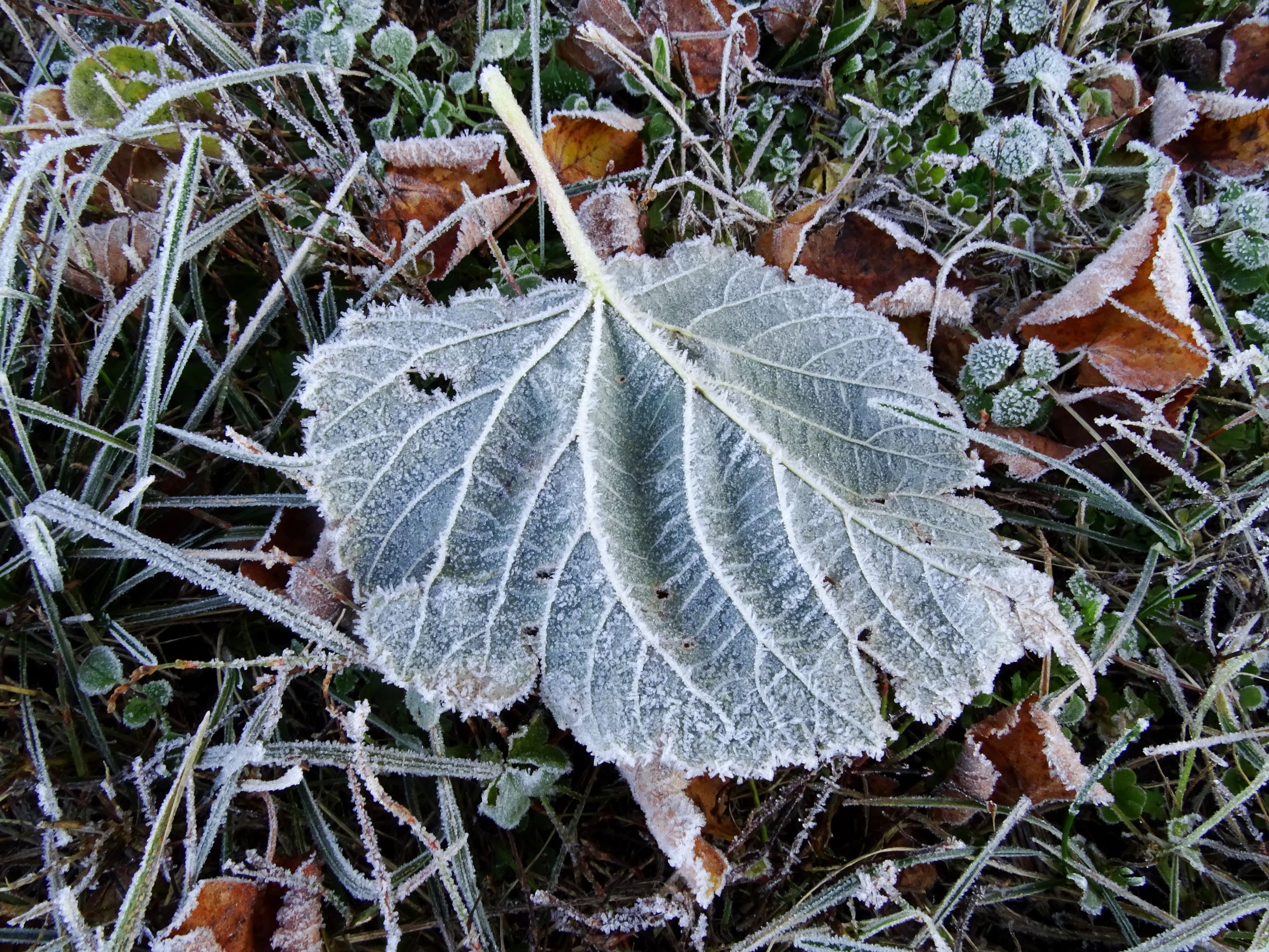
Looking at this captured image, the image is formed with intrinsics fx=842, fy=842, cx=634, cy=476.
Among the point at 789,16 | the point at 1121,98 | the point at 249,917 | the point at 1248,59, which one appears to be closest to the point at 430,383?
the point at 249,917

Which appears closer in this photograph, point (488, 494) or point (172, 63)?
point (488, 494)

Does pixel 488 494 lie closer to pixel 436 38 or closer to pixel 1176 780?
pixel 436 38

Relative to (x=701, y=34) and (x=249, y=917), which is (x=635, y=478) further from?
(x=701, y=34)

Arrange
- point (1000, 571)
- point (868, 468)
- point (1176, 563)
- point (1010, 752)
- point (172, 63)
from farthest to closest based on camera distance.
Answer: point (172, 63) → point (1176, 563) → point (1010, 752) → point (868, 468) → point (1000, 571)

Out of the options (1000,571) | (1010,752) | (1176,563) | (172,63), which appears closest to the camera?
(1000,571)

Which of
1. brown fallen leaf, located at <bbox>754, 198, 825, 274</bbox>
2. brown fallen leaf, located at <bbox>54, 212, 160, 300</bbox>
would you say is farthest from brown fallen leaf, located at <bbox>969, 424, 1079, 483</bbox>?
brown fallen leaf, located at <bbox>54, 212, 160, 300</bbox>

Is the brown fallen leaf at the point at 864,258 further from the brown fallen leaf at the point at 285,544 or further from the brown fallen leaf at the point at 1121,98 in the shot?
the brown fallen leaf at the point at 285,544

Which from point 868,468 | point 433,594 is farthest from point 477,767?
point 868,468

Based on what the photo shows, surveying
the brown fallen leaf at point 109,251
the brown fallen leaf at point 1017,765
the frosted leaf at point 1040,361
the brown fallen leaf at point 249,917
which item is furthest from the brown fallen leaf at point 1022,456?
the brown fallen leaf at point 109,251
